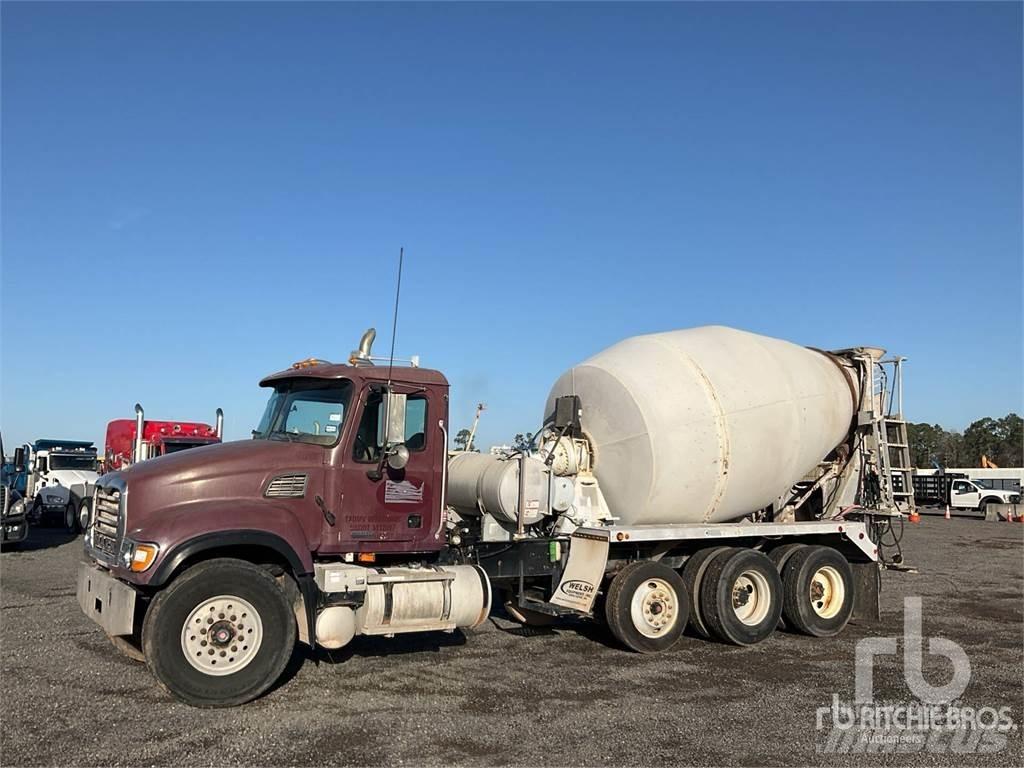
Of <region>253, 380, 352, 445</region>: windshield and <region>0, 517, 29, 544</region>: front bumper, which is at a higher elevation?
<region>253, 380, 352, 445</region>: windshield

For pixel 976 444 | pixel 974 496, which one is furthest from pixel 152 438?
pixel 976 444

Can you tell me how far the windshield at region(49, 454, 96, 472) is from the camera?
28.1 meters

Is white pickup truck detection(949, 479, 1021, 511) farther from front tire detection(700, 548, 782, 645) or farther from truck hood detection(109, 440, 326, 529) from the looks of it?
truck hood detection(109, 440, 326, 529)

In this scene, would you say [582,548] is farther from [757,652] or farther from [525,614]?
[757,652]

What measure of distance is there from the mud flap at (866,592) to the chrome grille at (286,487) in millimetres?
7753

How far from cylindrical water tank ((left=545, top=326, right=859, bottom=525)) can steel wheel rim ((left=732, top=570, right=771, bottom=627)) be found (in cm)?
85

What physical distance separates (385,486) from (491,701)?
2256 millimetres

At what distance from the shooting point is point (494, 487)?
9836 millimetres

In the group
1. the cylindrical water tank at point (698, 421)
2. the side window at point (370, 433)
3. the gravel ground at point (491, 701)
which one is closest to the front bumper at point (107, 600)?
the gravel ground at point (491, 701)

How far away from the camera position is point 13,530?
19188 millimetres

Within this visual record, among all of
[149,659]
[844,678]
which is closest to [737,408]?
[844,678]

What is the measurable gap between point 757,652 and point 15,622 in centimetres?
922

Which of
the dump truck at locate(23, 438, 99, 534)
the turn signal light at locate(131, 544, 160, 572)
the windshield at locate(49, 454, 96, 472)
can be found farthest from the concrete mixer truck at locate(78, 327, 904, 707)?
the windshield at locate(49, 454, 96, 472)

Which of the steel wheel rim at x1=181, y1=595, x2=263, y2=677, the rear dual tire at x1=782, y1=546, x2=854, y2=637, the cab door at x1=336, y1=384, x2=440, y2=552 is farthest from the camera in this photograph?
the rear dual tire at x1=782, y1=546, x2=854, y2=637
